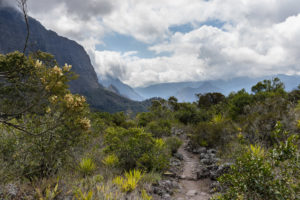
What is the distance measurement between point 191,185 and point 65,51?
20457 cm

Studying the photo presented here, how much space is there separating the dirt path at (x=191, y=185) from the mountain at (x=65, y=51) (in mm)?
98798

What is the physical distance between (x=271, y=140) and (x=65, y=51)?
672ft

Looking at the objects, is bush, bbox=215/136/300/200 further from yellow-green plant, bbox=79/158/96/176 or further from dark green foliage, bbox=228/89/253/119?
dark green foliage, bbox=228/89/253/119

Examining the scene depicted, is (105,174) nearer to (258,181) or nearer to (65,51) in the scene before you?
(258,181)

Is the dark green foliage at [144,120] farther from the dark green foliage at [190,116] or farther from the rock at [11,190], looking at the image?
the rock at [11,190]

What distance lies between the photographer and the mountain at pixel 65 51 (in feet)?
402

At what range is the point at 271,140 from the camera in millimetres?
6910

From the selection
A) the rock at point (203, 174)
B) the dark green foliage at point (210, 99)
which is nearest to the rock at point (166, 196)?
the rock at point (203, 174)

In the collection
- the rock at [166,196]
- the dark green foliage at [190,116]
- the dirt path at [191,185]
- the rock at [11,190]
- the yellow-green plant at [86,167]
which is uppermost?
the dark green foliage at [190,116]

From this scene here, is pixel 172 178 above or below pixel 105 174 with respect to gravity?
below

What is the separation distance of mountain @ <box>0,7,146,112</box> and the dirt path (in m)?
98.8

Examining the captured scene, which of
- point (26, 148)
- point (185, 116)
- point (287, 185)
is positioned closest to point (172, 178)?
point (287, 185)

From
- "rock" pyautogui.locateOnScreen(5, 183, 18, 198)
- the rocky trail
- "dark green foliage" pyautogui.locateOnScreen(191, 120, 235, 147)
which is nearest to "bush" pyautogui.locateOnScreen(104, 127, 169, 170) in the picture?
the rocky trail

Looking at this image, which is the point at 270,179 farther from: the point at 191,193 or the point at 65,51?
the point at 65,51
